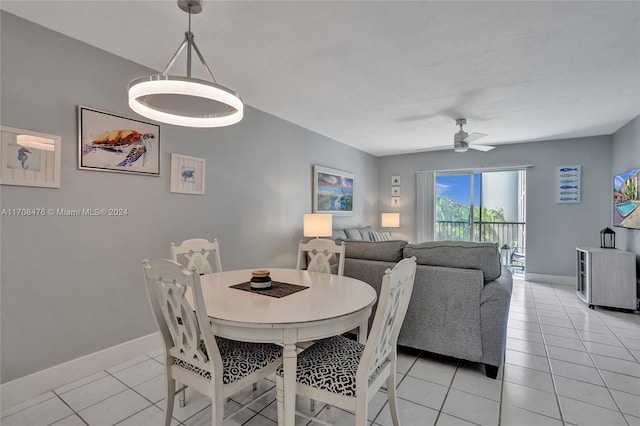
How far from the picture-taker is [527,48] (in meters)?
2.28

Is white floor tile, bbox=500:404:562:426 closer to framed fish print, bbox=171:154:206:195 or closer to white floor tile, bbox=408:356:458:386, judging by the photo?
white floor tile, bbox=408:356:458:386

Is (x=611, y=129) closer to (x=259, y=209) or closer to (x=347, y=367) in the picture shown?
(x=259, y=209)

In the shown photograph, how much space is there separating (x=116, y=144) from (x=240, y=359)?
1937 millimetres

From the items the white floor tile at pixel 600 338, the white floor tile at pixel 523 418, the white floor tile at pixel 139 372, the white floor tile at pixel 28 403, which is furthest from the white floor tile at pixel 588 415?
the white floor tile at pixel 28 403

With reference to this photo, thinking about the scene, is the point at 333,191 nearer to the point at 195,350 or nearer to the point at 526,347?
the point at 526,347

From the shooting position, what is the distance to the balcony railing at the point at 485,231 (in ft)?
20.1

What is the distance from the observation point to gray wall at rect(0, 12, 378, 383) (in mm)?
1931

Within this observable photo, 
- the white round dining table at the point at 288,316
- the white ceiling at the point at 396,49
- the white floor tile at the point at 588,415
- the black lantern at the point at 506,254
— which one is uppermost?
the white ceiling at the point at 396,49

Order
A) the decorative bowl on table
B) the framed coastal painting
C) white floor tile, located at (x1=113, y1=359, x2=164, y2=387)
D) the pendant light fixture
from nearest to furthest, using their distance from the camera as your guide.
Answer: the pendant light fixture
the decorative bowl on table
white floor tile, located at (x1=113, y1=359, x2=164, y2=387)
the framed coastal painting

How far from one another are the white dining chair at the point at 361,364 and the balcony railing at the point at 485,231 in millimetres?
5168

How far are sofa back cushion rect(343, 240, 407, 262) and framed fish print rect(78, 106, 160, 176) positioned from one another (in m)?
1.83

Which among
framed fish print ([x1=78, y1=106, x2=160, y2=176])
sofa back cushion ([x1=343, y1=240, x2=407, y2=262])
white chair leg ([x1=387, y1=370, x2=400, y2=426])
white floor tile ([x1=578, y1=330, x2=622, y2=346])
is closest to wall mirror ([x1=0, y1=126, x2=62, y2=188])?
framed fish print ([x1=78, y1=106, x2=160, y2=176])

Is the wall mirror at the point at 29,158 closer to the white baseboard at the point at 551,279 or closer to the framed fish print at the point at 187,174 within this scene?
the framed fish print at the point at 187,174

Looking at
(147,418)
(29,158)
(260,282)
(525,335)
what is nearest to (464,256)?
(525,335)
